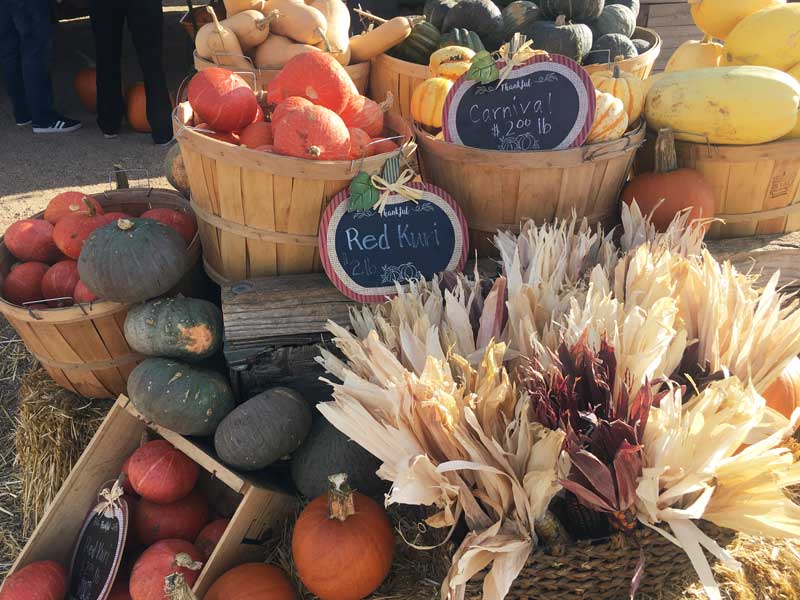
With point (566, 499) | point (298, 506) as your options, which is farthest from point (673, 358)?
point (298, 506)

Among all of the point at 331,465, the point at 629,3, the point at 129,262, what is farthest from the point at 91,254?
the point at 629,3

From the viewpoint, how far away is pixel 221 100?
2.48 metres

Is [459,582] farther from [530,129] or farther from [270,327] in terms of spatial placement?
[530,129]

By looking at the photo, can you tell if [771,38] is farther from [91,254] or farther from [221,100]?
[91,254]

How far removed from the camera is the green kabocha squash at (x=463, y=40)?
366 cm

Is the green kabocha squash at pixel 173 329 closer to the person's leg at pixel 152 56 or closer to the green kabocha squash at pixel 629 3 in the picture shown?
the green kabocha squash at pixel 629 3

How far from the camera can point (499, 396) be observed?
1560 mm

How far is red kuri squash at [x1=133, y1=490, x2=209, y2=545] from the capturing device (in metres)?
2.26

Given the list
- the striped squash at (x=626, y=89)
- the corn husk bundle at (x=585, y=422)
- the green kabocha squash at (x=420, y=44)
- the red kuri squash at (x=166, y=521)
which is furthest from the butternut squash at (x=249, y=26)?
the red kuri squash at (x=166, y=521)

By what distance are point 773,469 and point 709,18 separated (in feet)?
9.09

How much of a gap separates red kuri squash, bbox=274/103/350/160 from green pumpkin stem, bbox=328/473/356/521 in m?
1.05

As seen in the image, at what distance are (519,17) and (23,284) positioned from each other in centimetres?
301

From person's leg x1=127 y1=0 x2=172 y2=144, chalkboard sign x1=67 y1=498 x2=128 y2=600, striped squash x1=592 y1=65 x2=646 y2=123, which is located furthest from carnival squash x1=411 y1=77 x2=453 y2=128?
person's leg x1=127 y1=0 x2=172 y2=144

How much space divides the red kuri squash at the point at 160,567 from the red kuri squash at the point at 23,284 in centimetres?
123
